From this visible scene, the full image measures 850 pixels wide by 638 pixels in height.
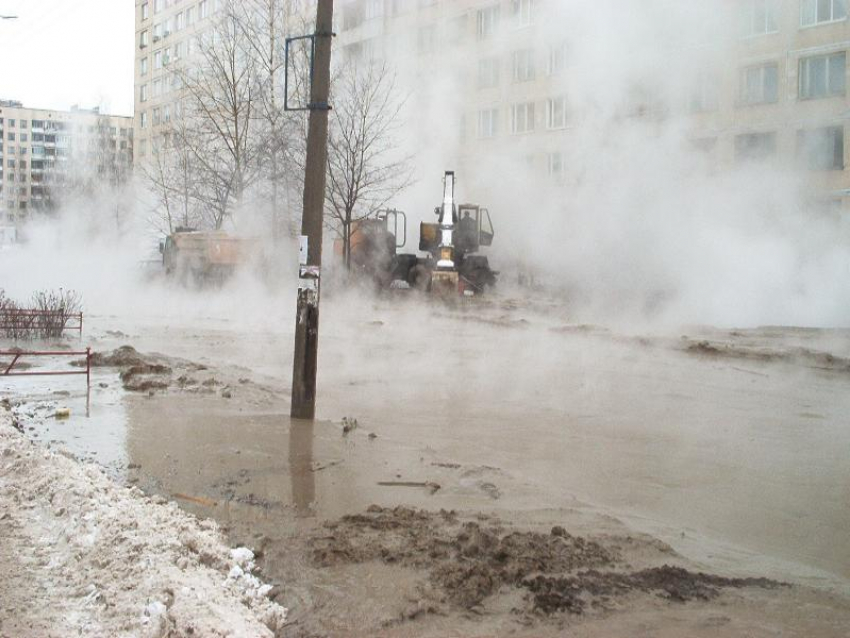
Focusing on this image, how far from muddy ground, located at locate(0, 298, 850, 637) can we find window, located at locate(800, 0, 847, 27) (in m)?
5.49

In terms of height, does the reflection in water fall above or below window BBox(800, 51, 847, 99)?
below

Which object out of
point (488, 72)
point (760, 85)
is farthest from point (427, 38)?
point (760, 85)

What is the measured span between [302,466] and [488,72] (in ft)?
56.0

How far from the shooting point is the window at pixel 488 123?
21.5 metres

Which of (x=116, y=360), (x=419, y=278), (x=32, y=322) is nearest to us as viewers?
(x=116, y=360)

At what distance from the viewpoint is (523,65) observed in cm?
1891

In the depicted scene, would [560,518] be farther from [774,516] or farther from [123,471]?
[123,471]

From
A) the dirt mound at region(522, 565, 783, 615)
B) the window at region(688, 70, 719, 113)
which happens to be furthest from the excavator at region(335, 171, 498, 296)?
the dirt mound at region(522, 565, 783, 615)

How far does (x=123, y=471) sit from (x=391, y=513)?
183cm

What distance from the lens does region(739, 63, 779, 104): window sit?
48.2 feet

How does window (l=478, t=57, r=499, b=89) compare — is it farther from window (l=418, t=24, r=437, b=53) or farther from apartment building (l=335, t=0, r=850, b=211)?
window (l=418, t=24, r=437, b=53)

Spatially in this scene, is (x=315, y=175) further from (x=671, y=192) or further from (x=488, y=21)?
(x=488, y=21)

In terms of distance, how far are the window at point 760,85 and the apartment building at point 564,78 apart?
0.07 feet

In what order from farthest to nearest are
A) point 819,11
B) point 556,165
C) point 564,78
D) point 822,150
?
point 556,165 → point 564,78 → point 822,150 → point 819,11
